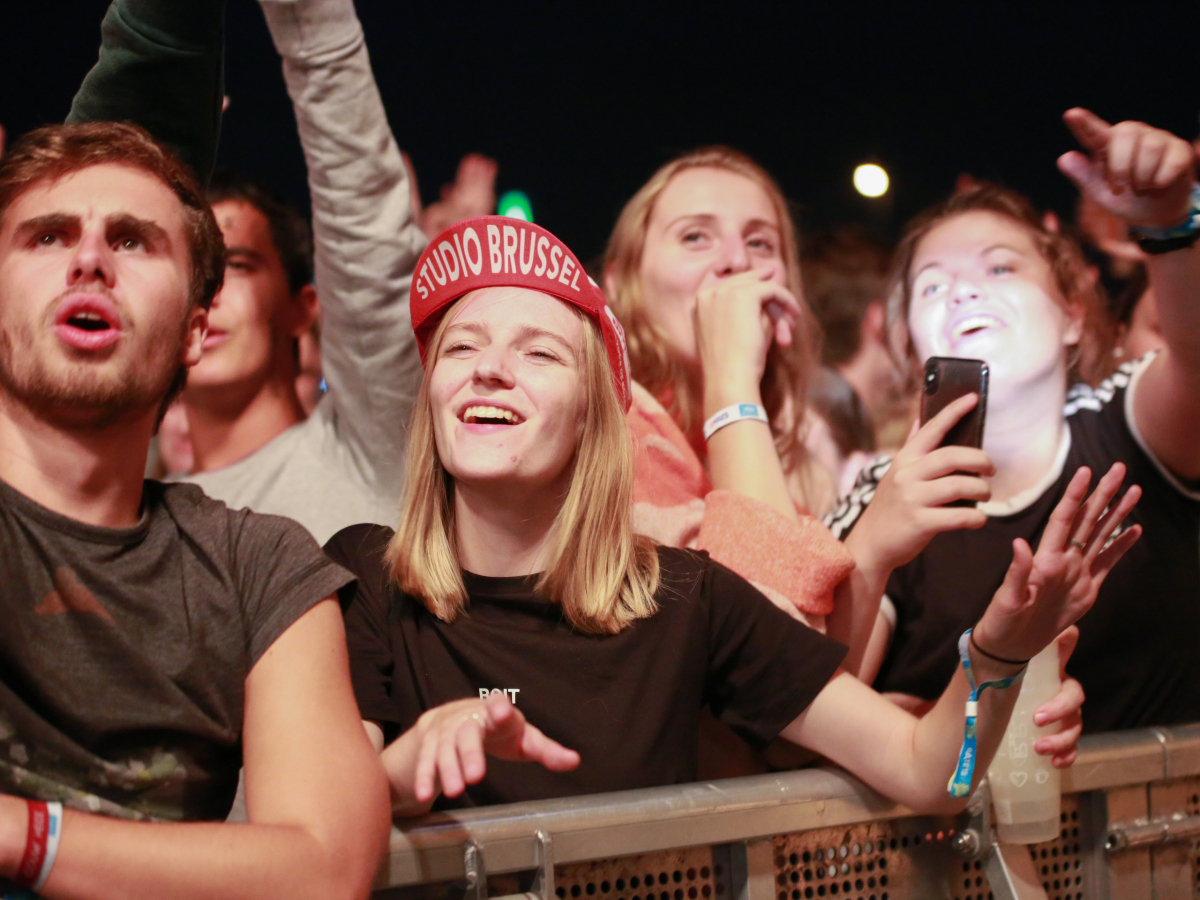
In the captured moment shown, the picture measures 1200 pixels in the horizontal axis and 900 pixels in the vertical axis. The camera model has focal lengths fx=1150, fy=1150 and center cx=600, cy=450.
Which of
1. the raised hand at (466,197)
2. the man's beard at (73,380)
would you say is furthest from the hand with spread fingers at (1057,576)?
the raised hand at (466,197)

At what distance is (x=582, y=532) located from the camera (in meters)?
1.44

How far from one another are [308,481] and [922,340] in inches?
42.3

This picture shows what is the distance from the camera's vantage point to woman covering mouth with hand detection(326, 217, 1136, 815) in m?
1.31

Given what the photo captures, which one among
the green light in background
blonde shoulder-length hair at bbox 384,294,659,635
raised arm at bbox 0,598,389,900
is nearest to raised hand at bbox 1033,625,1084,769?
blonde shoulder-length hair at bbox 384,294,659,635

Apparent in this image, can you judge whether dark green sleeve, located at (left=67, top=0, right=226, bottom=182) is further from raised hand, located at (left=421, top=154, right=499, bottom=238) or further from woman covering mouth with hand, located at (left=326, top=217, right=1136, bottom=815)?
raised hand, located at (left=421, top=154, right=499, bottom=238)

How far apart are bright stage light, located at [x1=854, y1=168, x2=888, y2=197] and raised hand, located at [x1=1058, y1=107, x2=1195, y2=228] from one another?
2.12m

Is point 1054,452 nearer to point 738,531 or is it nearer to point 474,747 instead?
point 738,531

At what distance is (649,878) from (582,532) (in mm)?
419

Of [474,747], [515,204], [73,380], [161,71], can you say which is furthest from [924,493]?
[515,204]

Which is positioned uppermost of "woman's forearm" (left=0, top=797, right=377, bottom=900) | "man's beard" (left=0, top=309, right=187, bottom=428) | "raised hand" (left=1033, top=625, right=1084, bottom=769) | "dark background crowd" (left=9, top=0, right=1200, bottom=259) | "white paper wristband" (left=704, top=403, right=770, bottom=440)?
"dark background crowd" (left=9, top=0, right=1200, bottom=259)

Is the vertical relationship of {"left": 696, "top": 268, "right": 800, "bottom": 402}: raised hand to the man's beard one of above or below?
above

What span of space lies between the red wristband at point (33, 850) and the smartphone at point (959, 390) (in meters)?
1.13

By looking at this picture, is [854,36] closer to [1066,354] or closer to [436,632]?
[1066,354]

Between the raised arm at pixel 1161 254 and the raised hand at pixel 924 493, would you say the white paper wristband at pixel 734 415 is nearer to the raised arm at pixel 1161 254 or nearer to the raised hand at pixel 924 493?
the raised hand at pixel 924 493
